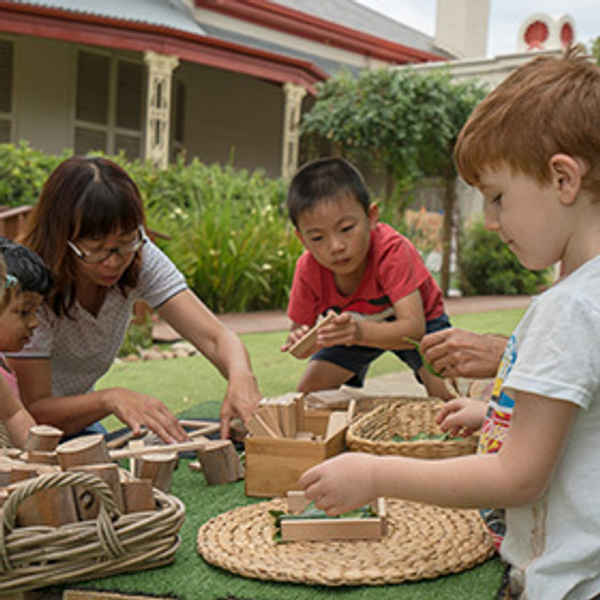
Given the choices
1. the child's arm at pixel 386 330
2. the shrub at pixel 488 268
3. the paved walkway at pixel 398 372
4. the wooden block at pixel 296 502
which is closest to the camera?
the wooden block at pixel 296 502

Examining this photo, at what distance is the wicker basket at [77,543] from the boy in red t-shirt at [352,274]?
49.7 inches

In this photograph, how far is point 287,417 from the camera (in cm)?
228

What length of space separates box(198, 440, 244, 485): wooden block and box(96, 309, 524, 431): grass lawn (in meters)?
1.09

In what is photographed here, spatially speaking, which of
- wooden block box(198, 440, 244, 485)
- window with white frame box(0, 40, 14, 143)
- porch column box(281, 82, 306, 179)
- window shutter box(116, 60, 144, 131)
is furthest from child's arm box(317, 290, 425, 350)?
window shutter box(116, 60, 144, 131)

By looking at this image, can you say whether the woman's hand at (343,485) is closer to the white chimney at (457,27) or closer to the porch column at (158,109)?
the porch column at (158,109)

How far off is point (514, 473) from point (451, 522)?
711 millimetres

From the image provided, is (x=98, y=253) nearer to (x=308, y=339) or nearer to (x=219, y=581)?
(x=308, y=339)

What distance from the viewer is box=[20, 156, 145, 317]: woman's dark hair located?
2379 millimetres

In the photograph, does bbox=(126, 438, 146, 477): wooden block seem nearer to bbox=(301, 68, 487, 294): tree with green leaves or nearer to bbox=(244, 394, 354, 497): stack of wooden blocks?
bbox=(244, 394, 354, 497): stack of wooden blocks

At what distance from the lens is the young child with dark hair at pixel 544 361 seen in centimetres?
114

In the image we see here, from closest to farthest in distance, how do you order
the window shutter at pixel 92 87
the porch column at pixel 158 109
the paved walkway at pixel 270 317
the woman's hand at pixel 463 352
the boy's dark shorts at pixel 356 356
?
the woman's hand at pixel 463 352 → the boy's dark shorts at pixel 356 356 → the paved walkway at pixel 270 317 → the porch column at pixel 158 109 → the window shutter at pixel 92 87

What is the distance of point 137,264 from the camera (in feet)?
8.95

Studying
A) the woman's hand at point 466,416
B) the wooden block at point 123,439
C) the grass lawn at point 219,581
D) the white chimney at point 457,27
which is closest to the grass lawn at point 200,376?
the grass lawn at point 219,581

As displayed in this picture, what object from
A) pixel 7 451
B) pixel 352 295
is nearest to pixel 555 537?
pixel 7 451
